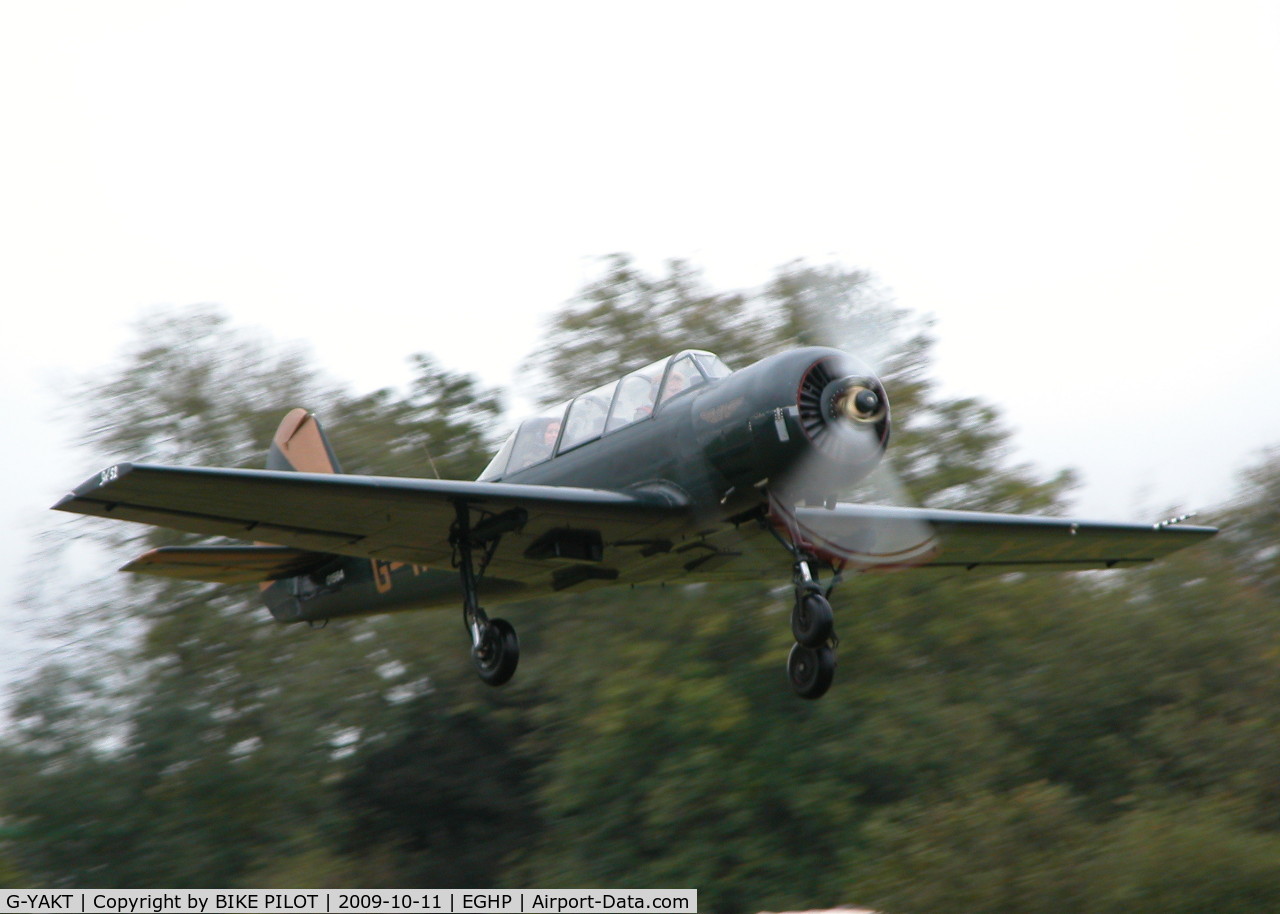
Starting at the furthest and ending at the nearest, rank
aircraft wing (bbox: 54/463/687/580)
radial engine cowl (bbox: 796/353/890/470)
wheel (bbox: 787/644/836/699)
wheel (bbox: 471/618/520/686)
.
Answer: wheel (bbox: 471/618/520/686) → wheel (bbox: 787/644/836/699) → radial engine cowl (bbox: 796/353/890/470) → aircraft wing (bbox: 54/463/687/580)

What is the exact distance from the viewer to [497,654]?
983cm

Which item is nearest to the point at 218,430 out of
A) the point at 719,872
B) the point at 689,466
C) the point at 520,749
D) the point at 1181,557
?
the point at 520,749

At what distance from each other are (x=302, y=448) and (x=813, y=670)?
21.4 feet

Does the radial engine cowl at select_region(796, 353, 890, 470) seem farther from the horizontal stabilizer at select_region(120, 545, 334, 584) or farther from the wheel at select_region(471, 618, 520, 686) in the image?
the horizontal stabilizer at select_region(120, 545, 334, 584)

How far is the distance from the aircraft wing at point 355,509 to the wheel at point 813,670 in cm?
135

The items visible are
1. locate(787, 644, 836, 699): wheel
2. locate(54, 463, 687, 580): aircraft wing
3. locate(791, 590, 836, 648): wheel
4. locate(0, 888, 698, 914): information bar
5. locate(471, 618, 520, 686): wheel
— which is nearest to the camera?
locate(54, 463, 687, 580): aircraft wing

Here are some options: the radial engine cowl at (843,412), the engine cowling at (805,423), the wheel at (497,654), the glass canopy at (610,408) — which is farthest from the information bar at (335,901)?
the radial engine cowl at (843,412)

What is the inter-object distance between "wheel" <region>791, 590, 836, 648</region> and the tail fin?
5.96m

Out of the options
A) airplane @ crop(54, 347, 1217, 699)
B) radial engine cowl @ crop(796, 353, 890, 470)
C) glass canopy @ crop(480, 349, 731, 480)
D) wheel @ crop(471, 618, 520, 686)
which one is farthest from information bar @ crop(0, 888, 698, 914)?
radial engine cowl @ crop(796, 353, 890, 470)

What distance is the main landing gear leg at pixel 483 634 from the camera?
32.1ft

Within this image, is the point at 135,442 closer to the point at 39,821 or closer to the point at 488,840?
the point at 39,821

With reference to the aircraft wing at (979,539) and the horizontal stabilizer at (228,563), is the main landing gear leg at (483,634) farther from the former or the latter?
the aircraft wing at (979,539)

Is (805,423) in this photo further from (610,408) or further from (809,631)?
(610,408)

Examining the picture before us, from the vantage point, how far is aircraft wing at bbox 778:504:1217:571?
11.1m
